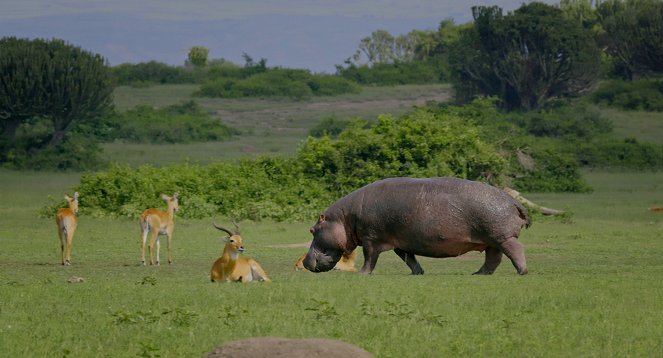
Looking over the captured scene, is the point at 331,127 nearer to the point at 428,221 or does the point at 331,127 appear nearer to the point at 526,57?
the point at 526,57

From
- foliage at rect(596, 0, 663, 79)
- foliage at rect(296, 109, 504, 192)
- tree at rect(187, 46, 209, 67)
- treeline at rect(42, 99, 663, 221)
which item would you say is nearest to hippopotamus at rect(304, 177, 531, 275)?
treeline at rect(42, 99, 663, 221)

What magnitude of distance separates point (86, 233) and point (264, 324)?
48.0 feet

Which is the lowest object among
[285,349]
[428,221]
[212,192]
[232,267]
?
[212,192]

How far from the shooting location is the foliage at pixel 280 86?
7119cm

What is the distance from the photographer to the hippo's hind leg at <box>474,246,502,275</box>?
697 inches

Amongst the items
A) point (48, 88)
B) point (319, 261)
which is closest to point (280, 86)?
point (48, 88)

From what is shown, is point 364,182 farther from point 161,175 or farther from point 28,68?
point 28,68

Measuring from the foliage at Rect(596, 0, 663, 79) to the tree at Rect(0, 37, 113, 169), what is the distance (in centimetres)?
3292

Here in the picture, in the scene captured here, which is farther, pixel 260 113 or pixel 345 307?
pixel 260 113

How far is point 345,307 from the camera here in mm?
13516

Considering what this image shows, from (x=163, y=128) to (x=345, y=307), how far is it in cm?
4446

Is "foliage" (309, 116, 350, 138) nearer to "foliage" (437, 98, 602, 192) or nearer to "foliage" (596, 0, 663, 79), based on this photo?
"foliage" (437, 98, 602, 192)

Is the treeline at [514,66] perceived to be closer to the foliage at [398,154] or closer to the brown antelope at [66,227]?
the foliage at [398,154]

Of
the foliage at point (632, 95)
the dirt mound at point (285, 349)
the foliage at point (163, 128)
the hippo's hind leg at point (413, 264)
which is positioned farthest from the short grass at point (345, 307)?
the foliage at point (632, 95)
